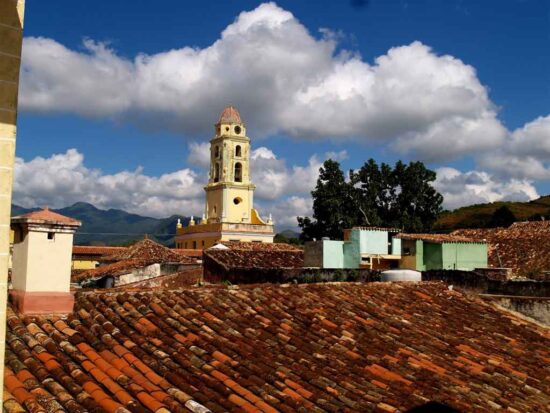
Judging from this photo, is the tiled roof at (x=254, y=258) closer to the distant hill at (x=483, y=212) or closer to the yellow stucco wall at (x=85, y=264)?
the yellow stucco wall at (x=85, y=264)

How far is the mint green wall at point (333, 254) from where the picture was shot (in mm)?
21859

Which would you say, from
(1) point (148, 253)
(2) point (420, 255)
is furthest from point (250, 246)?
(2) point (420, 255)

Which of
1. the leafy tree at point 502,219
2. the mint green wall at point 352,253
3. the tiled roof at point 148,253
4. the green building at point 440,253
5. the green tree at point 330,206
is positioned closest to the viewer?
the green building at point 440,253

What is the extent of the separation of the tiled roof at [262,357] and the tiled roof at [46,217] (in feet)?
3.69

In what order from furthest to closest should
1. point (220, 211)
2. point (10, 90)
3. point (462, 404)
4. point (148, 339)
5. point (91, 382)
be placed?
point (220, 211), point (148, 339), point (462, 404), point (91, 382), point (10, 90)

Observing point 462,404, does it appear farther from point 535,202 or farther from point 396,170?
point 535,202

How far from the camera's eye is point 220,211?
1913 inches

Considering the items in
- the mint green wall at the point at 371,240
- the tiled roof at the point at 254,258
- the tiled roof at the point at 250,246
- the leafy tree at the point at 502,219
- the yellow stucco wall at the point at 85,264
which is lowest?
the yellow stucco wall at the point at 85,264

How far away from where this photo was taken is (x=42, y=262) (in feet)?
22.0

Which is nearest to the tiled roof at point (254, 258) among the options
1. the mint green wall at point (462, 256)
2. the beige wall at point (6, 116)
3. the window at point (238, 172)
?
the mint green wall at point (462, 256)

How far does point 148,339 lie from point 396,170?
44.2 metres

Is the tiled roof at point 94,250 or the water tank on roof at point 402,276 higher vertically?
the water tank on roof at point 402,276

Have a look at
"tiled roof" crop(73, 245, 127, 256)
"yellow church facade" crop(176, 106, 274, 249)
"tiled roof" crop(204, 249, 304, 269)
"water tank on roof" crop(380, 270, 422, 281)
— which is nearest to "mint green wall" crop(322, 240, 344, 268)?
"tiled roof" crop(204, 249, 304, 269)

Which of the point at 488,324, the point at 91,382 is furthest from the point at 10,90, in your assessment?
the point at 488,324
